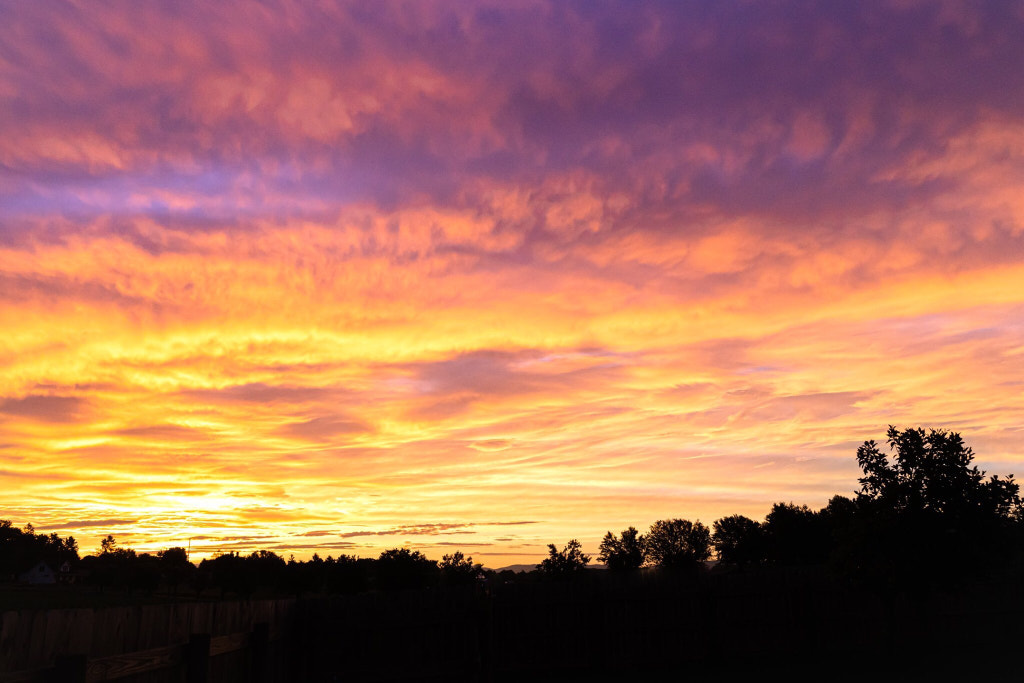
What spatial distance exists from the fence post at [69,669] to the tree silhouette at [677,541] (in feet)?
307

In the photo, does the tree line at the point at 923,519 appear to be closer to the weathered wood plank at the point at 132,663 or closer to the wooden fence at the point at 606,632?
the wooden fence at the point at 606,632

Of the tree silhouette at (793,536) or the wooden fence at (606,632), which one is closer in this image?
the wooden fence at (606,632)

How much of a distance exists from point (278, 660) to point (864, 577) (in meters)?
15.4

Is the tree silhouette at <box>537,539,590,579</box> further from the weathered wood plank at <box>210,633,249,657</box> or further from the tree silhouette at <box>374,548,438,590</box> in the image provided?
the weathered wood plank at <box>210,633,249,657</box>

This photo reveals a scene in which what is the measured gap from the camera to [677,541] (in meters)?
97.4

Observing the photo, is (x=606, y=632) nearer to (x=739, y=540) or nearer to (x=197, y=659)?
(x=197, y=659)

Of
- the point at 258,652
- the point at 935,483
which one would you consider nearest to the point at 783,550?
the point at 935,483

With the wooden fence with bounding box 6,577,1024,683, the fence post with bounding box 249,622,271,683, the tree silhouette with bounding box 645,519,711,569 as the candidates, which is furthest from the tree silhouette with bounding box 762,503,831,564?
the fence post with bounding box 249,622,271,683

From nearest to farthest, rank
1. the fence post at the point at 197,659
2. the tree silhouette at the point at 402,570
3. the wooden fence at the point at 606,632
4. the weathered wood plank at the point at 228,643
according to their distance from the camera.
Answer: the fence post at the point at 197,659, the weathered wood plank at the point at 228,643, the wooden fence at the point at 606,632, the tree silhouette at the point at 402,570

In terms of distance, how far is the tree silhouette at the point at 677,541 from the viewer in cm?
9506

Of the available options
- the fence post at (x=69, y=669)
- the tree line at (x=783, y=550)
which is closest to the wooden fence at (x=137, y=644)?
the fence post at (x=69, y=669)

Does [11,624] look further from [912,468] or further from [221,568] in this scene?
[221,568]

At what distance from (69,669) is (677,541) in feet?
322

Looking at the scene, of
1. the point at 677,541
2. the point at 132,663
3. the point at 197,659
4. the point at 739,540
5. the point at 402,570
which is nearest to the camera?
the point at 132,663
